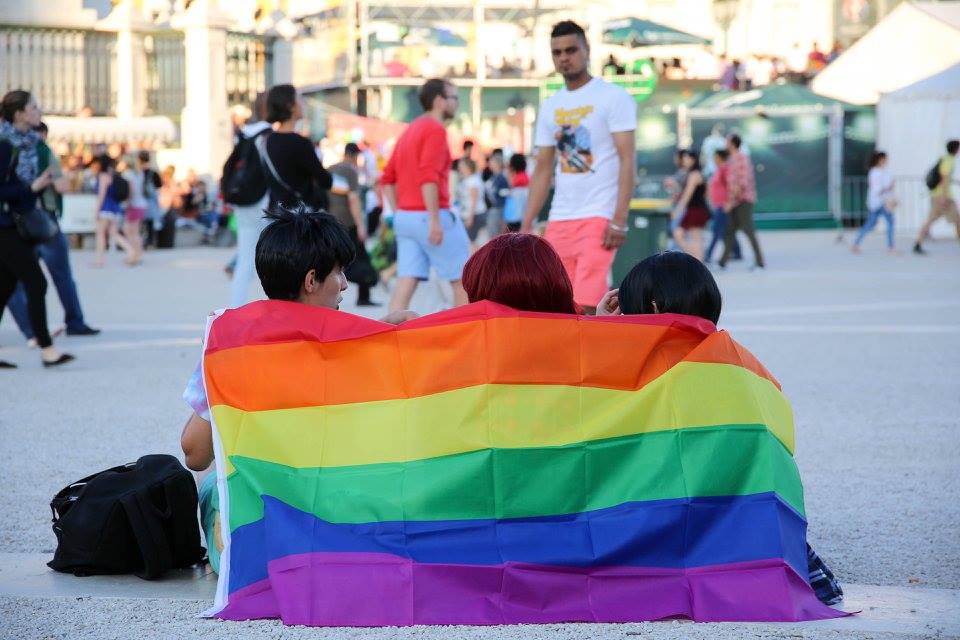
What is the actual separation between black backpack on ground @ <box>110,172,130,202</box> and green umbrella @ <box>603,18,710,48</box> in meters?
14.3

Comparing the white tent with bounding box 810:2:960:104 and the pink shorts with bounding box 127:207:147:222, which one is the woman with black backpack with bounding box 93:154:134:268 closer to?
the pink shorts with bounding box 127:207:147:222

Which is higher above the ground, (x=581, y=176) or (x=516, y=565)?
(x=581, y=176)

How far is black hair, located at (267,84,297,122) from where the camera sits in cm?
955

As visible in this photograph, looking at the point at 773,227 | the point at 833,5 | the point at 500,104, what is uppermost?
the point at 833,5

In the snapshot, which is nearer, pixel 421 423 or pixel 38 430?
pixel 421 423

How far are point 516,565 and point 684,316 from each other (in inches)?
34.0

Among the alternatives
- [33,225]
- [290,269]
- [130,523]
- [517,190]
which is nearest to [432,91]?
[33,225]

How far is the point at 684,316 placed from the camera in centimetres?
434

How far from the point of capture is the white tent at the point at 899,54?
29062 millimetres

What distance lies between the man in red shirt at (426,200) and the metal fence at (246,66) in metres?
27.1

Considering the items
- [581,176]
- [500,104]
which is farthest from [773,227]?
[581,176]

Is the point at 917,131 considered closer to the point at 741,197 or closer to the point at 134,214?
the point at 741,197

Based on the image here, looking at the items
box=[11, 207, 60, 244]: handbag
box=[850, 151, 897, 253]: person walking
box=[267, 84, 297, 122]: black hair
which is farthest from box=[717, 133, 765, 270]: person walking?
box=[11, 207, 60, 244]: handbag

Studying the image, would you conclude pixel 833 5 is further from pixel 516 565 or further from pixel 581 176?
pixel 516 565
